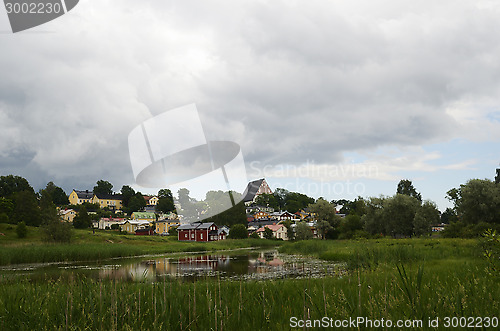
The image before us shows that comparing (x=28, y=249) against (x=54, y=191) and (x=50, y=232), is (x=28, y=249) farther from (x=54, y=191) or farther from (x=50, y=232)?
(x=54, y=191)

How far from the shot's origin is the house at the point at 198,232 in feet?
252

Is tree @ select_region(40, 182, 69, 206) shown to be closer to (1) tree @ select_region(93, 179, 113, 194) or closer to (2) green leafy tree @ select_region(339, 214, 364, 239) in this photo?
(1) tree @ select_region(93, 179, 113, 194)

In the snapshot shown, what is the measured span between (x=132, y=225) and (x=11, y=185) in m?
36.7

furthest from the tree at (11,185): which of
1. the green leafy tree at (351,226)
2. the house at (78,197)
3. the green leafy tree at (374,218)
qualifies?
the green leafy tree at (374,218)

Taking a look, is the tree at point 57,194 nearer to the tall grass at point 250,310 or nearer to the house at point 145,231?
the house at point 145,231

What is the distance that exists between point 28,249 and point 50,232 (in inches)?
432

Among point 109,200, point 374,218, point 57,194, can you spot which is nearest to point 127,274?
point 374,218

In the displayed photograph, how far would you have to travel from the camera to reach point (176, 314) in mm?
5484

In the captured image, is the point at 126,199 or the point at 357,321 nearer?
the point at 357,321

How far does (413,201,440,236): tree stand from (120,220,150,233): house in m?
75.4

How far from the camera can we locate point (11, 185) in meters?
99.2

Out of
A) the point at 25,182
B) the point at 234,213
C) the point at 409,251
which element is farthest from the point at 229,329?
the point at 25,182

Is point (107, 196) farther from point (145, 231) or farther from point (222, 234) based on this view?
point (222, 234)

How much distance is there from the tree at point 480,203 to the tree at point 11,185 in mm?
102863
